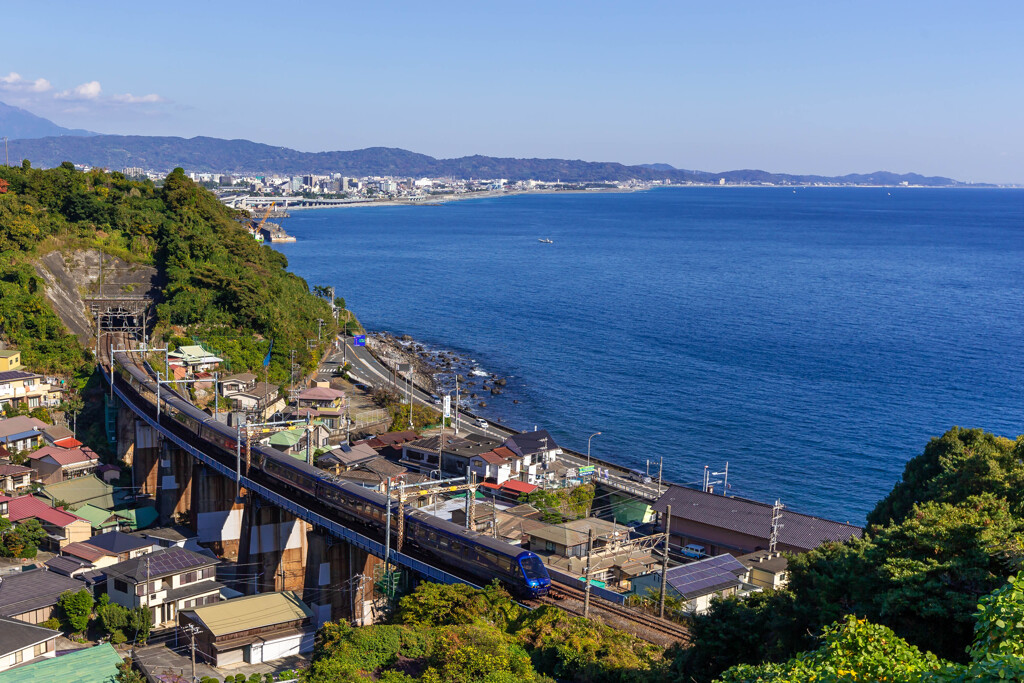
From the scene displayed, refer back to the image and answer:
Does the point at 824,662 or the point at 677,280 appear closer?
the point at 824,662

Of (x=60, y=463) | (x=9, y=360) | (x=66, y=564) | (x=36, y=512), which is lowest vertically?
(x=66, y=564)

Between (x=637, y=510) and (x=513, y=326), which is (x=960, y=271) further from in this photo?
(x=637, y=510)

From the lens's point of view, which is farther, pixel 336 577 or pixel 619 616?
pixel 336 577

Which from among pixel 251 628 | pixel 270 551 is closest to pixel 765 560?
pixel 251 628

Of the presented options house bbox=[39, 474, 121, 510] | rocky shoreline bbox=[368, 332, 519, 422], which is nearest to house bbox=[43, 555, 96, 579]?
house bbox=[39, 474, 121, 510]

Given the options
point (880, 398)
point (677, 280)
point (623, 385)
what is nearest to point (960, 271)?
point (677, 280)

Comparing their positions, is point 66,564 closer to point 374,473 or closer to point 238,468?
point 238,468
